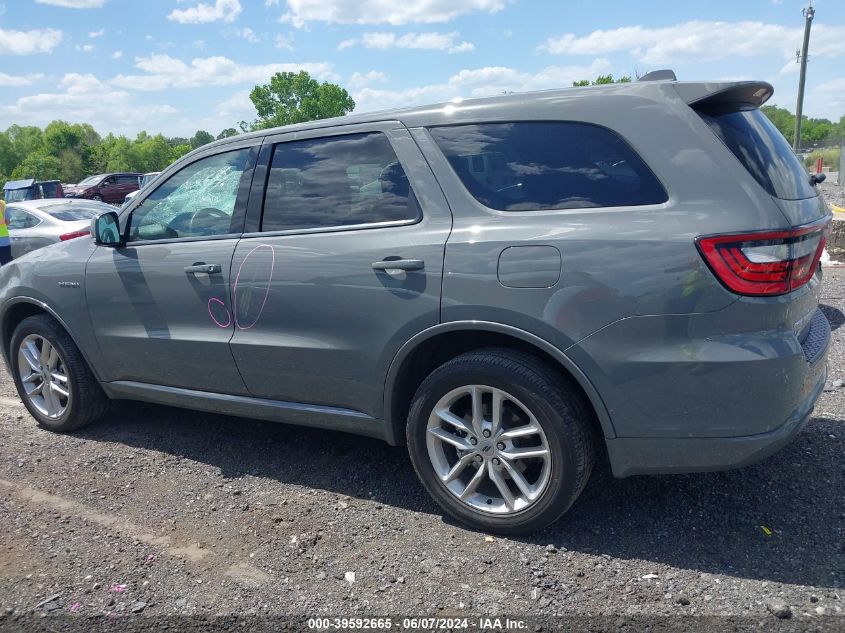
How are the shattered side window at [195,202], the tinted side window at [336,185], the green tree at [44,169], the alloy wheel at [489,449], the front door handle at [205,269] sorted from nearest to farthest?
1. the alloy wheel at [489,449]
2. the tinted side window at [336,185]
3. the front door handle at [205,269]
4. the shattered side window at [195,202]
5. the green tree at [44,169]

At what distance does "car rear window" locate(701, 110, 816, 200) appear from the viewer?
2706 millimetres

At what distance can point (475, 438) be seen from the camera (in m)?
3.09

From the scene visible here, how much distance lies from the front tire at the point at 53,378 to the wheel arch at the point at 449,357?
233 cm

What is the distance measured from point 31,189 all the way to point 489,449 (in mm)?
23680

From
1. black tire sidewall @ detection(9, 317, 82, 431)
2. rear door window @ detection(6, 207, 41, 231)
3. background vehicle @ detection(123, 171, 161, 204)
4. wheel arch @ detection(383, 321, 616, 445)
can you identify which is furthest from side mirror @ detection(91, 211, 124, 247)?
rear door window @ detection(6, 207, 41, 231)

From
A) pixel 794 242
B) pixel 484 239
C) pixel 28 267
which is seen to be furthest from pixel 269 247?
pixel 794 242

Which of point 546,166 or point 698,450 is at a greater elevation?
point 546,166

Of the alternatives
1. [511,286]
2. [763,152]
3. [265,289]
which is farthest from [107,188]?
[763,152]

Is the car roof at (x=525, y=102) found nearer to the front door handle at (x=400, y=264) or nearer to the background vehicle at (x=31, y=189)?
the front door handle at (x=400, y=264)

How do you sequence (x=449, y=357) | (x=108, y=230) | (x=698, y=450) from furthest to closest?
(x=108, y=230) → (x=449, y=357) → (x=698, y=450)

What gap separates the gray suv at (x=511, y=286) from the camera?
8.52 ft

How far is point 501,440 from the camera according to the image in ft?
9.94

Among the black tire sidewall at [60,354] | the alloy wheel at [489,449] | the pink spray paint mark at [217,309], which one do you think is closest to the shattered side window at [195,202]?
the pink spray paint mark at [217,309]

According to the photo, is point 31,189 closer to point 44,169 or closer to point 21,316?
point 21,316
